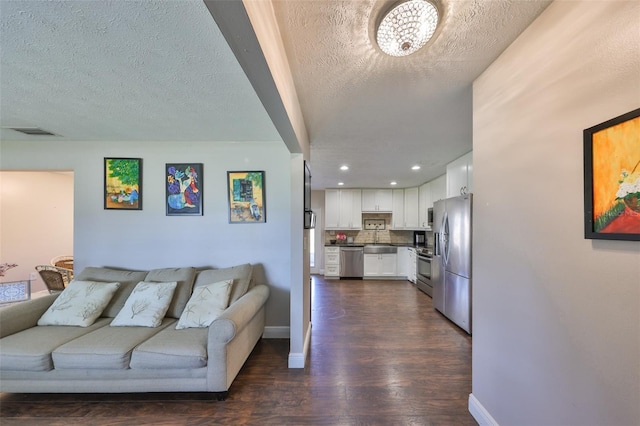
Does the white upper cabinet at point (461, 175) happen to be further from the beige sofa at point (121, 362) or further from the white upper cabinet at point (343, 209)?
the beige sofa at point (121, 362)

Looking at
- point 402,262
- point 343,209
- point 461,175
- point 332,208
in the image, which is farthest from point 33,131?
point 402,262

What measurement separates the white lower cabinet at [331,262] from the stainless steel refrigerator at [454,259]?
2.72m

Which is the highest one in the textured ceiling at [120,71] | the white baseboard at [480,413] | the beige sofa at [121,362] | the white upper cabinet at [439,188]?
the textured ceiling at [120,71]

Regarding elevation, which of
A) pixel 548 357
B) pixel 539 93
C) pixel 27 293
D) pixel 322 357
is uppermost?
pixel 539 93

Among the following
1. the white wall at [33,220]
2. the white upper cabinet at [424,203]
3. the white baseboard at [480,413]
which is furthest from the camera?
the white upper cabinet at [424,203]

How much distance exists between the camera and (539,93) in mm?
1171

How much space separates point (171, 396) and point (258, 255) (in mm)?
1440

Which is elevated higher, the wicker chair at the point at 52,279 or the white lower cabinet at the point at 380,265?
the wicker chair at the point at 52,279

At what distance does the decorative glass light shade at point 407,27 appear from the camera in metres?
1.07

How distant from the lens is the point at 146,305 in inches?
88.4

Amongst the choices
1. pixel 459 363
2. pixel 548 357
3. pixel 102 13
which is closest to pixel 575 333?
pixel 548 357

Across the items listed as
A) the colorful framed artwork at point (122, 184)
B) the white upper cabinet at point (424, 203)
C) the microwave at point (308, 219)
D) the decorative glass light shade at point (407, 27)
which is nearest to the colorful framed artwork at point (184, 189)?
the colorful framed artwork at point (122, 184)

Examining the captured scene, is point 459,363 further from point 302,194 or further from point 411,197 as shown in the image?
point 411,197

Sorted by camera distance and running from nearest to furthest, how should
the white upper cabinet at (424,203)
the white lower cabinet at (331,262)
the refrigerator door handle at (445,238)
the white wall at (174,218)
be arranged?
the white wall at (174,218) → the refrigerator door handle at (445,238) → the white upper cabinet at (424,203) → the white lower cabinet at (331,262)
